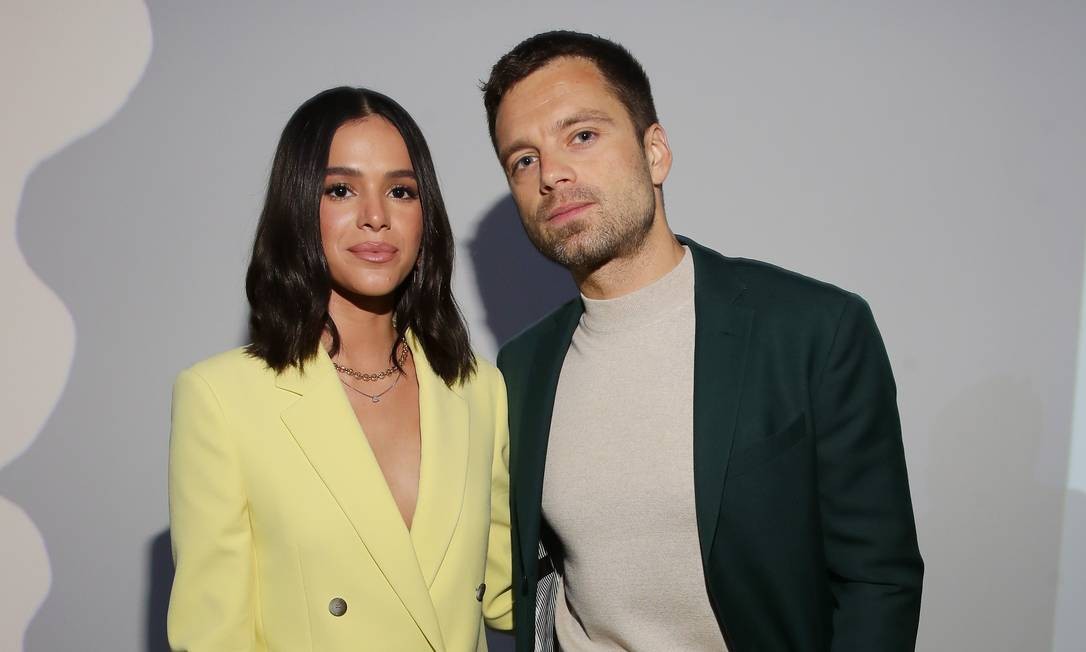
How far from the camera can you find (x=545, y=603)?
2.24 meters

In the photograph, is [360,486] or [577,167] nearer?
[360,486]

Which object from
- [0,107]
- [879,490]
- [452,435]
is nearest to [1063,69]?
[879,490]

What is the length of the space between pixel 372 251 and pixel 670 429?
2.89 ft

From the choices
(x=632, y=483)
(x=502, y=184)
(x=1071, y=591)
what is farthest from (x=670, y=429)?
(x=1071, y=591)

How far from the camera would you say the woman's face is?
200cm

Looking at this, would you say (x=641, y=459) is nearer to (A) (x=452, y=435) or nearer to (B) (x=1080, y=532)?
(A) (x=452, y=435)

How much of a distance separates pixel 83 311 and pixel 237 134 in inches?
34.6

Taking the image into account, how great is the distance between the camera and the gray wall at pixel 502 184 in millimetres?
2938

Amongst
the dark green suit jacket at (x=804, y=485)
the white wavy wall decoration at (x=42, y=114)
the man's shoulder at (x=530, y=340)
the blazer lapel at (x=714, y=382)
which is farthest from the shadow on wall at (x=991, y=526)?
the white wavy wall decoration at (x=42, y=114)

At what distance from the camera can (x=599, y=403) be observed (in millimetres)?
2111

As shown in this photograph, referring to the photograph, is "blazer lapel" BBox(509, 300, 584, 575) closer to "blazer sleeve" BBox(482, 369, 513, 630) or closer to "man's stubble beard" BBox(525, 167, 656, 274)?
"blazer sleeve" BBox(482, 369, 513, 630)

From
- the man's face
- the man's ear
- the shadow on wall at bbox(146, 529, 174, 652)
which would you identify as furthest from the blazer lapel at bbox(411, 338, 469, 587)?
the shadow on wall at bbox(146, 529, 174, 652)

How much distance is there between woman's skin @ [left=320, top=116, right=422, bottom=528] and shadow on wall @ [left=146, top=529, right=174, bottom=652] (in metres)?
1.48

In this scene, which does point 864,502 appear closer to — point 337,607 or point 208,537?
point 337,607
